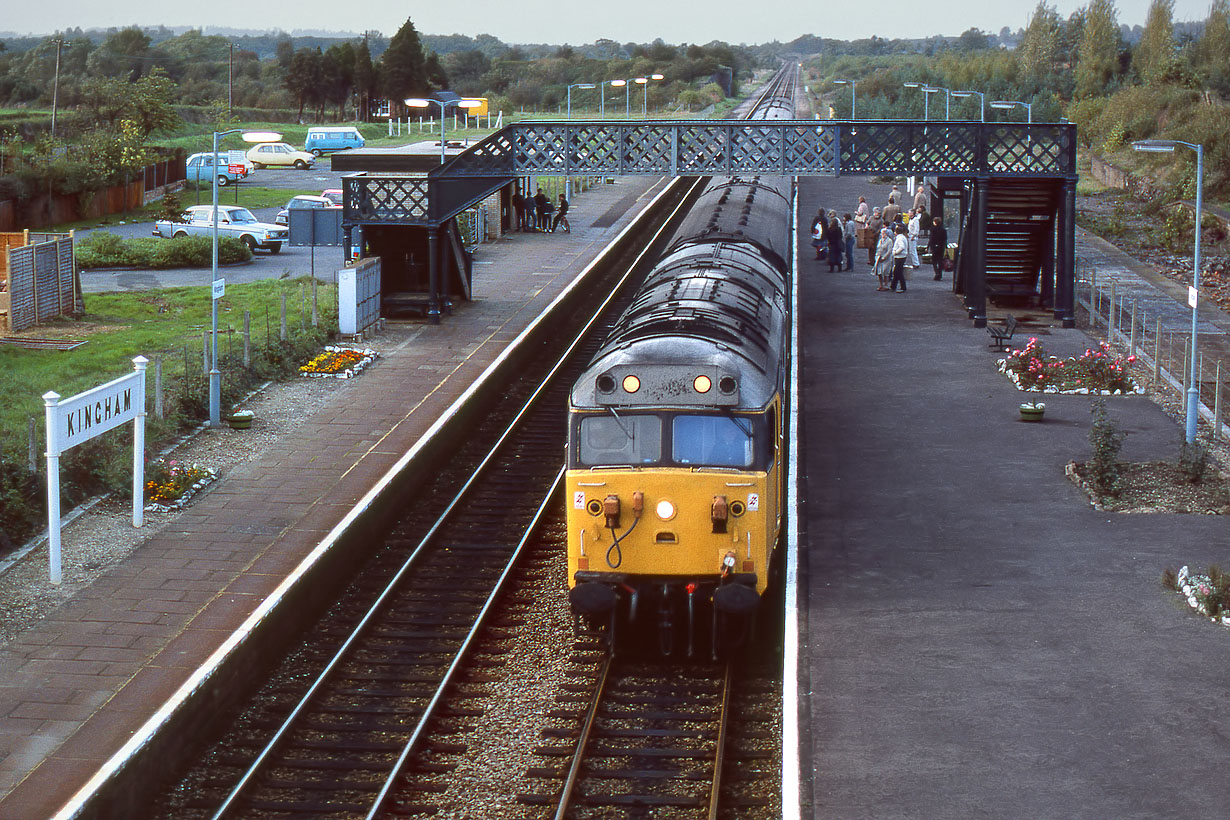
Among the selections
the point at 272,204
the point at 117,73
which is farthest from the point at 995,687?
the point at 117,73

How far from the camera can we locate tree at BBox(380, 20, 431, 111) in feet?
341

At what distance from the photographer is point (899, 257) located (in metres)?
35.5

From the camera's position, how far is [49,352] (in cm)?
2711

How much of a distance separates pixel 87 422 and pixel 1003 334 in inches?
725

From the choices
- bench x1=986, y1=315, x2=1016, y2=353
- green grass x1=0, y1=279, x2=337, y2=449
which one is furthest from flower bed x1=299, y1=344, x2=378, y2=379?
bench x1=986, y1=315, x2=1016, y2=353

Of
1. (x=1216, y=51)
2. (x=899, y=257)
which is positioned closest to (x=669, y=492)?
(x=899, y=257)

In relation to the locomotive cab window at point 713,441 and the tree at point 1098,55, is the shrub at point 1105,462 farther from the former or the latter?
the tree at point 1098,55

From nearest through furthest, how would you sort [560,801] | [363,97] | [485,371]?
[560,801]
[485,371]
[363,97]

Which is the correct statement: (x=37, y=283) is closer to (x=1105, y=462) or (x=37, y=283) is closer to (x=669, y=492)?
(x=669, y=492)

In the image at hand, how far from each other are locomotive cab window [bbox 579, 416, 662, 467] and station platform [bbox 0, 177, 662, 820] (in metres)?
3.88

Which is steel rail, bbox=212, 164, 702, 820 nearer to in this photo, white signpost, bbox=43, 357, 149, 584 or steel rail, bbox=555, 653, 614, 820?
steel rail, bbox=555, 653, 614, 820

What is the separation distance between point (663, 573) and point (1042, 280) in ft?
77.7

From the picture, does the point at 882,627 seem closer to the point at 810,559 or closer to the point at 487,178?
the point at 810,559

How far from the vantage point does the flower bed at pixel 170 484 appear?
18016mm
